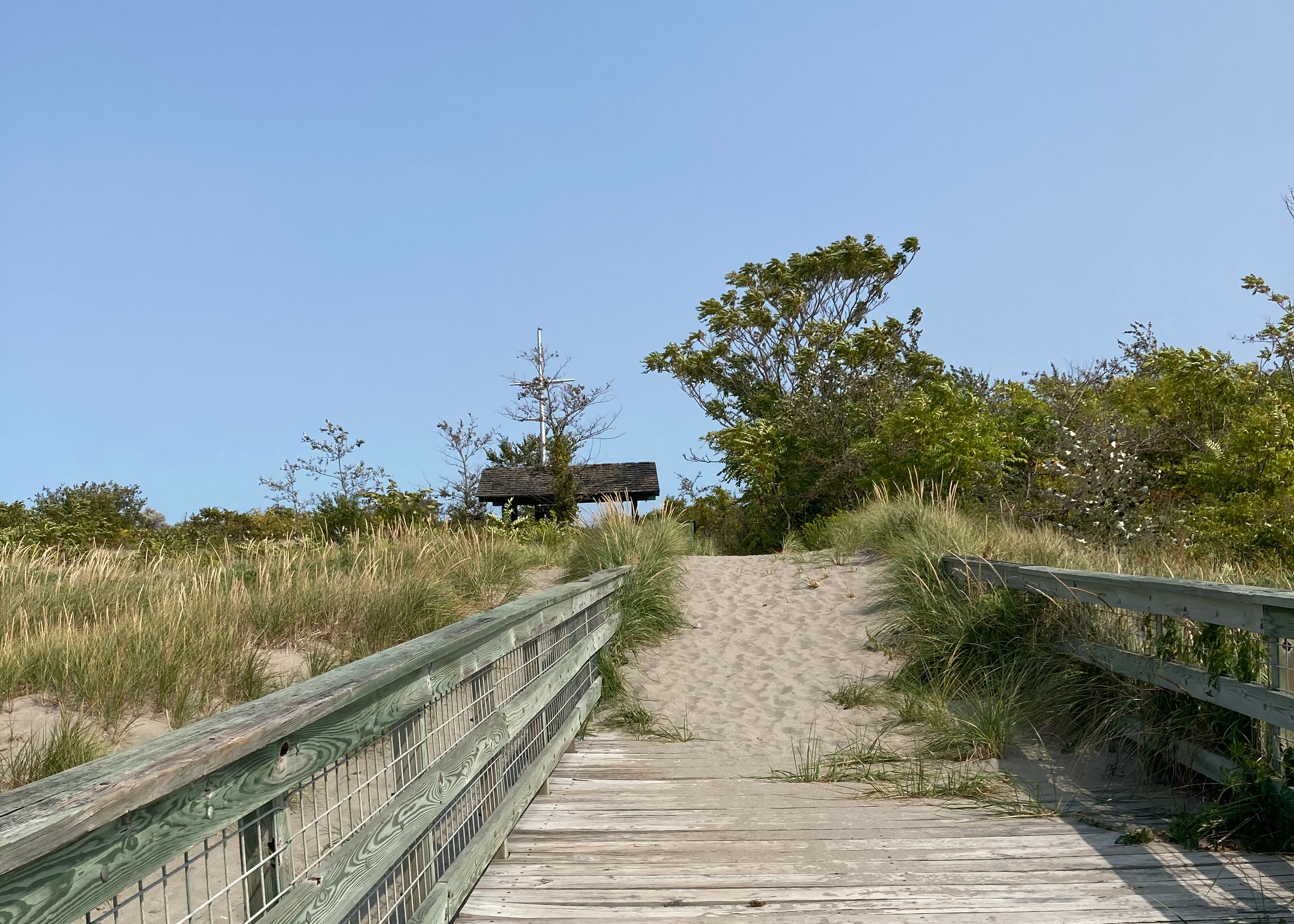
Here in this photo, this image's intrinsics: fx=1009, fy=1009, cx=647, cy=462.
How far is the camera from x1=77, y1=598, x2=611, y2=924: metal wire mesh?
211 cm

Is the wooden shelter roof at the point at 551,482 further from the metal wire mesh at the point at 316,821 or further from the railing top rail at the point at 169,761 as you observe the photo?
the railing top rail at the point at 169,761

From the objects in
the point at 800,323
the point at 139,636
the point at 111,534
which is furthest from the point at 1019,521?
the point at 111,534

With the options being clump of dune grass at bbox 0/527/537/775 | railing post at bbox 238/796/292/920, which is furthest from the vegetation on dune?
railing post at bbox 238/796/292/920

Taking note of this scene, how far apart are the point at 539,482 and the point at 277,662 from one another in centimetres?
2165

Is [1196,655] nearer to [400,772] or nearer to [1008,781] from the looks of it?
[1008,781]

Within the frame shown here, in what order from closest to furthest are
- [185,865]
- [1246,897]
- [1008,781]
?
[185,865], [1246,897], [1008,781]

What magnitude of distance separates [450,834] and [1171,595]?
373 centimetres

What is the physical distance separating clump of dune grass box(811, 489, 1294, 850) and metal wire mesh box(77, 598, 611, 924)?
2649mm

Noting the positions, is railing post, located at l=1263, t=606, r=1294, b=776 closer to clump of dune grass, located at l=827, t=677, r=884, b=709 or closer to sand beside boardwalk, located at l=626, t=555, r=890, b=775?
sand beside boardwalk, located at l=626, t=555, r=890, b=775

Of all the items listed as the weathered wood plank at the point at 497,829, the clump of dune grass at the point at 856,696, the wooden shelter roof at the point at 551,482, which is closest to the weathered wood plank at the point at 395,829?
the weathered wood plank at the point at 497,829

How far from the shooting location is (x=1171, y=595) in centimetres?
512

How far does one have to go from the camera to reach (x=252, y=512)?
98.3ft

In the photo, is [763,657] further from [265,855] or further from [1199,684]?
[265,855]

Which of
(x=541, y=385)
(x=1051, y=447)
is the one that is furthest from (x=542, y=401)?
(x=1051, y=447)
